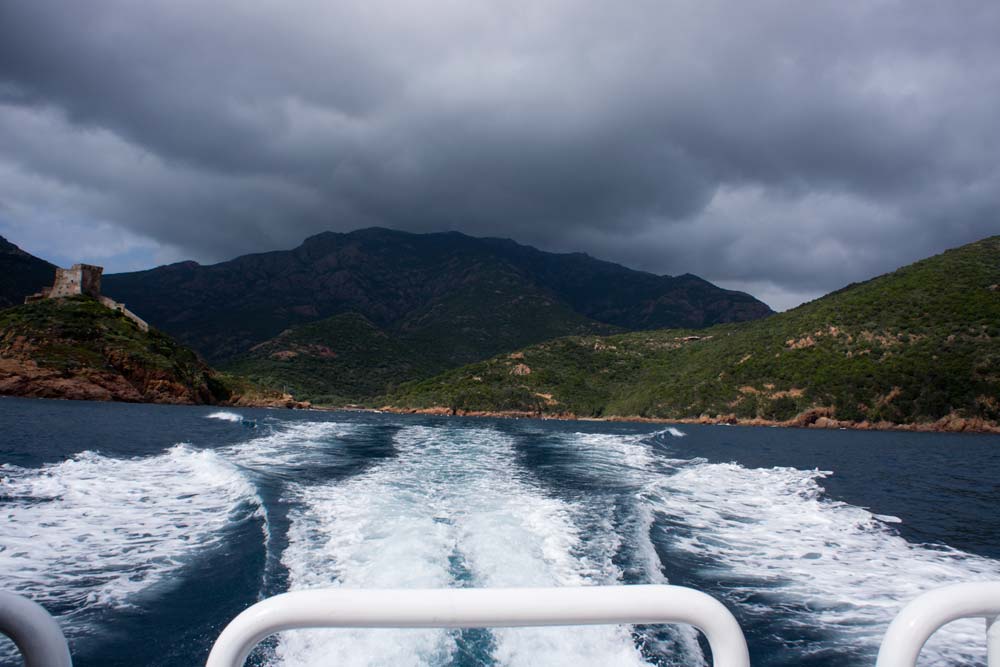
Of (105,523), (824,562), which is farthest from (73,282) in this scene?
(824,562)

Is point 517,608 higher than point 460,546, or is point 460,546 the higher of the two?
point 517,608

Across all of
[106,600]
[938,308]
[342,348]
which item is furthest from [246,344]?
[106,600]

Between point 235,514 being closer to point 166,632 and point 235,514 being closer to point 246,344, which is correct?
point 166,632

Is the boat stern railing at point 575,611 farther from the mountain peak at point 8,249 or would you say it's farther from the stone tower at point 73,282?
the mountain peak at point 8,249

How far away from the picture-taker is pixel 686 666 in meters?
5.23

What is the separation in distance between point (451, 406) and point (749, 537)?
291 feet

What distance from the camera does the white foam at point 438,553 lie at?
5.30 meters

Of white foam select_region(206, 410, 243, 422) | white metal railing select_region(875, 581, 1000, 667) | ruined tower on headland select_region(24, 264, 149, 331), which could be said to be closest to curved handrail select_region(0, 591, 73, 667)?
white metal railing select_region(875, 581, 1000, 667)

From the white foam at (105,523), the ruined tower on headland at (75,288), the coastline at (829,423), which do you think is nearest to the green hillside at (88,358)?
the ruined tower on headland at (75,288)

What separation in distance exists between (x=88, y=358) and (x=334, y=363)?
78394mm

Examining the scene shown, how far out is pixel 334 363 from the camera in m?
137

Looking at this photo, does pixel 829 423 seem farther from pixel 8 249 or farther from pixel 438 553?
pixel 8 249

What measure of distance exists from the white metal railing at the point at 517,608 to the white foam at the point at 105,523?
20.3 ft

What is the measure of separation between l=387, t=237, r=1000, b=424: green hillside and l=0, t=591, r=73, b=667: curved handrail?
248 feet
